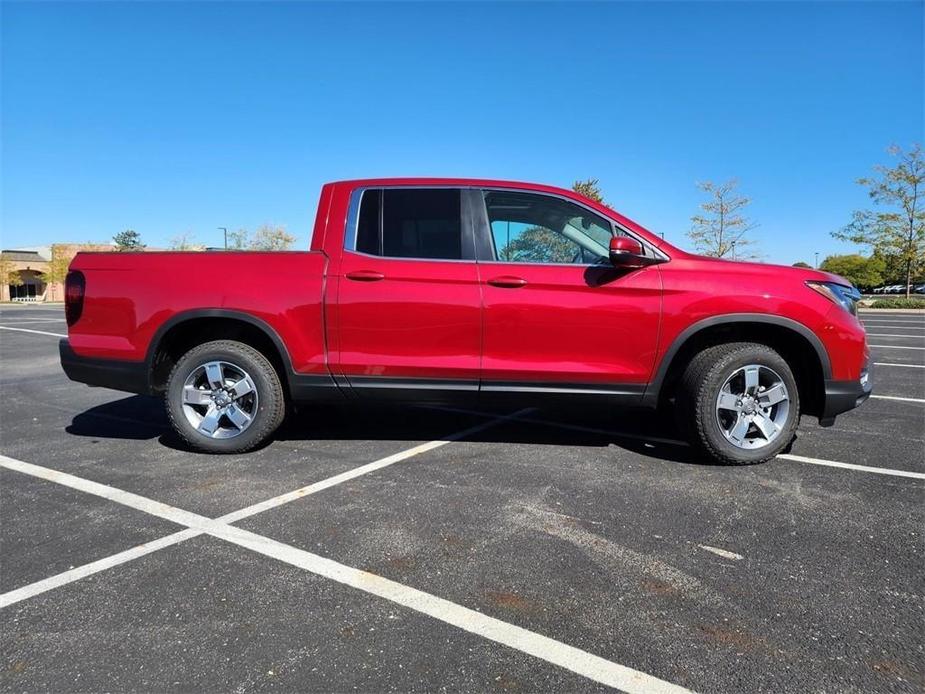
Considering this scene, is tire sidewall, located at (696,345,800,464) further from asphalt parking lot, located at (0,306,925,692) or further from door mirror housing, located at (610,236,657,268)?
door mirror housing, located at (610,236,657,268)

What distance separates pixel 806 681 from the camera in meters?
1.77

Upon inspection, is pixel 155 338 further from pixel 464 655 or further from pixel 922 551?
pixel 922 551

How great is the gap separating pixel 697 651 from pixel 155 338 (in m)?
3.85

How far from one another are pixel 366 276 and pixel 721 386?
2572mm

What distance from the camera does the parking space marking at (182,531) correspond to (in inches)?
90.3

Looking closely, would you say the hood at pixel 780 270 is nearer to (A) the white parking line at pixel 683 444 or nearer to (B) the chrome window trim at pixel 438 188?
(B) the chrome window trim at pixel 438 188

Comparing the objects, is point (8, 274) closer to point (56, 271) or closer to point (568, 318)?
point (56, 271)

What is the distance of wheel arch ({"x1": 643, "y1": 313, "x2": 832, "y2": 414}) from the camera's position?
3756mm

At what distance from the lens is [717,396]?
12.4 ft

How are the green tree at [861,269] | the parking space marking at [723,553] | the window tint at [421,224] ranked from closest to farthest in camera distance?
the parking space marking at [723,553], the window tint at [421,224], the green tree at [861,269]

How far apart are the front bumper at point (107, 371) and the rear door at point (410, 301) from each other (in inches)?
57.0

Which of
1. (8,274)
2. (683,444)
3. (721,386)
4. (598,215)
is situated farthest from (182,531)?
(8,274)

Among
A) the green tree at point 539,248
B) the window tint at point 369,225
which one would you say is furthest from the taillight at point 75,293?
the green tree at point 539,248

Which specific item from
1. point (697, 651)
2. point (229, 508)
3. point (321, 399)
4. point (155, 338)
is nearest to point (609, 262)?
point (321, 399)
